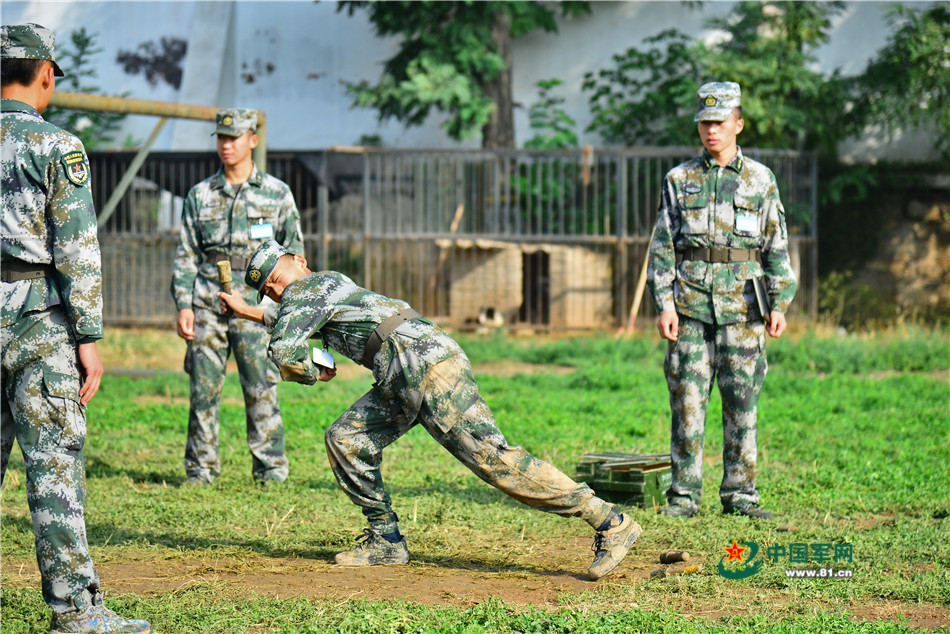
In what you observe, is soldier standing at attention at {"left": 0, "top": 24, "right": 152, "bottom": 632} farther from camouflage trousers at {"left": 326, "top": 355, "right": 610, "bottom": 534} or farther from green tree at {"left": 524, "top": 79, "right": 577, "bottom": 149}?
green tree at {"left": 524, "top": 79, "right": 577, "bottom": 149}

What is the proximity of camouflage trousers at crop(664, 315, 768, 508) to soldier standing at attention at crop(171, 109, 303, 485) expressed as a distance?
2.62 m

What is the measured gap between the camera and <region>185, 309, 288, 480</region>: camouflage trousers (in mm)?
6809

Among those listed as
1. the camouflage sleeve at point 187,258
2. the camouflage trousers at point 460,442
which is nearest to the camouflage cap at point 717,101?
→ the camouflage trousers at point 460,442

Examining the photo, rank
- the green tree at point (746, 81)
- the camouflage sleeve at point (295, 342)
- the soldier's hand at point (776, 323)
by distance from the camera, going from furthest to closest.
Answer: the green tree at point (746, 81) < the soldier's hand at point (776, 323) < the camouflage sleeve at point (295, 342)

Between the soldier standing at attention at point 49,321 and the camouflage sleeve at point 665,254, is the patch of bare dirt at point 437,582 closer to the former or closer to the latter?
the soldier standing at attention at point 49,321

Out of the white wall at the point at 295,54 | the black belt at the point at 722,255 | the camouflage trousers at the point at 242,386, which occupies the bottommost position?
the camouflage trousers at the point at 242,386

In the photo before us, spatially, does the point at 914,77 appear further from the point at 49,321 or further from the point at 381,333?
the point at 49,321

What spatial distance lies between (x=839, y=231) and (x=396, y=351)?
13707 millimetres

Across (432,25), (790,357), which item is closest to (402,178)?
(432,25)

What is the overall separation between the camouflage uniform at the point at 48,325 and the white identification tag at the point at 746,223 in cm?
360

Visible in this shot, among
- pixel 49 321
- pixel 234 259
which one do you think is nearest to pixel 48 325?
pixel 49 321

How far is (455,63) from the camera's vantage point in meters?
16.9

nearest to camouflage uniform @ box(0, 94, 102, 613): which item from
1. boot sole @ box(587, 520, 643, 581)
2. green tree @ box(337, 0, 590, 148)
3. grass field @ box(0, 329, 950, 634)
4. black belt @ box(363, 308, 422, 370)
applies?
grass field @ box(0, 329, 950, 634)

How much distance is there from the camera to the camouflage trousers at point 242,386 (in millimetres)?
6809
